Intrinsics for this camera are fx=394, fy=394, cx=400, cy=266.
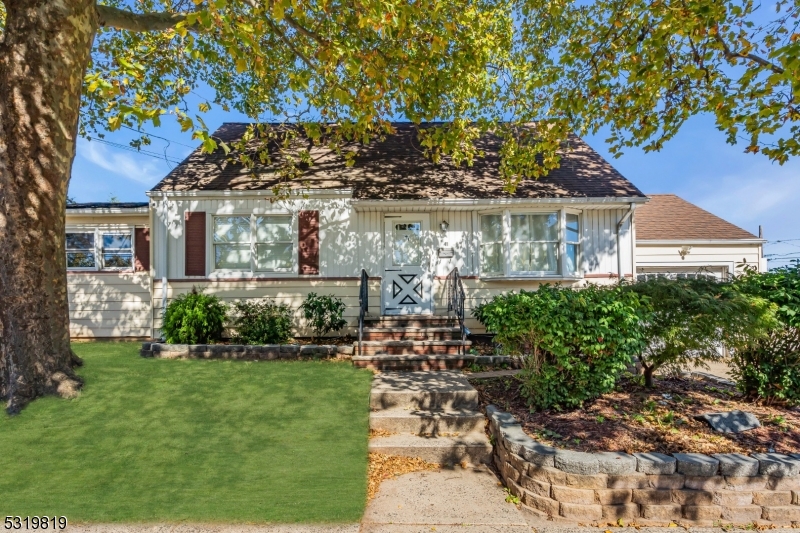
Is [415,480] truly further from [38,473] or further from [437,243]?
[437,243]

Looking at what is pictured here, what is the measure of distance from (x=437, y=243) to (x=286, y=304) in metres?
3.90

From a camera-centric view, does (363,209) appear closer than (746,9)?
No

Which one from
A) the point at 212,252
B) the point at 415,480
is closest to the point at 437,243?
the point at 212,252

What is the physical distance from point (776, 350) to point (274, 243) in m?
9.17

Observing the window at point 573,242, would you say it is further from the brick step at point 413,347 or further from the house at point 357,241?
the brick step at point 413,347

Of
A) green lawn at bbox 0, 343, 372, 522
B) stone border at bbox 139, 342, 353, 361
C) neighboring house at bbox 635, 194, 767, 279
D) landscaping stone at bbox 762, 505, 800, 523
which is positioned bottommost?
landscaping stone at bbox 762, 505, 800, 523

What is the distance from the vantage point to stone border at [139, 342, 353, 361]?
755 cm

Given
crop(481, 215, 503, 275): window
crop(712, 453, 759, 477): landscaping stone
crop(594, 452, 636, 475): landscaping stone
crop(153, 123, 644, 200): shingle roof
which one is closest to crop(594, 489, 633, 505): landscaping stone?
crop(594, 452, 636, 475): landscaping stone

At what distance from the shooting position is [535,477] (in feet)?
11.7

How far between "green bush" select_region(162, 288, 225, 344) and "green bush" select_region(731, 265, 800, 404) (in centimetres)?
893

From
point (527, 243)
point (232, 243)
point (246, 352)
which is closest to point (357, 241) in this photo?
point (232, 243)

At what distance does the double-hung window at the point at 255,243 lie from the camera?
9.50 m

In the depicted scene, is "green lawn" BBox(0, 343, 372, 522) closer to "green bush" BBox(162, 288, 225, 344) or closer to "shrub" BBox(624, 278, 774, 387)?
"green bush" BBox(162, 288, 225, 344)

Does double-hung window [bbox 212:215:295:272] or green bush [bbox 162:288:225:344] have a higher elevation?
double-hung window [bbox 212:215:295:272]
